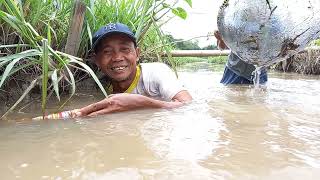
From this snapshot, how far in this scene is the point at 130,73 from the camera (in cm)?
245

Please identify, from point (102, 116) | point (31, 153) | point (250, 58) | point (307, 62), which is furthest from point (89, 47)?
point (307, 62)

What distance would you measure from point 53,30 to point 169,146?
1.16 meters

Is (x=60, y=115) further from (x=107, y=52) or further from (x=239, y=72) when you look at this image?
(x=239, y=72)

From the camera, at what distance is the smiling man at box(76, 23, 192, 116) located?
7.16 ft

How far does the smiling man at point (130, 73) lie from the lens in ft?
7.16

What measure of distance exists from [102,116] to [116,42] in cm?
62

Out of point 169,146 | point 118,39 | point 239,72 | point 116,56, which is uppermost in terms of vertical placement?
point 118,39

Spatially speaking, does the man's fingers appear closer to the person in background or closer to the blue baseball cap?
the blue baseball cap

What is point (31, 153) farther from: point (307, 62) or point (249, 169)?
point (307, 62)

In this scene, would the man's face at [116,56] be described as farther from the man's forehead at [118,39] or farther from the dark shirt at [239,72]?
the dark shirt at [239,72]

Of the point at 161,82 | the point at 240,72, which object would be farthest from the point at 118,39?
the point at 240,72

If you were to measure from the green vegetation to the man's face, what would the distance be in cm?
12

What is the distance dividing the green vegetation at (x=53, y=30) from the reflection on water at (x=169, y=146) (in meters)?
0.27

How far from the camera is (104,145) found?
1312mm
